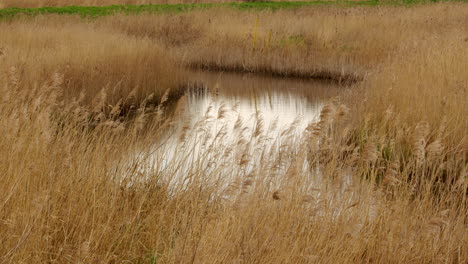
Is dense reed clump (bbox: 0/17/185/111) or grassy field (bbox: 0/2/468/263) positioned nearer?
grassy field (bbox: 0/2/468/263)

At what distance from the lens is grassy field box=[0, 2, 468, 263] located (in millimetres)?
2896

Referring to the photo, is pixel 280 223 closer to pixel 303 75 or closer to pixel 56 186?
pixel 56 186

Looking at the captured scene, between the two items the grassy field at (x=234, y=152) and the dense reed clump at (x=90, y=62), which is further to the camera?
the dense reed clump at (x=90, y=62)

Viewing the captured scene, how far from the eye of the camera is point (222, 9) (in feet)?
60.3

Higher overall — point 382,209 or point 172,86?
point 382,209

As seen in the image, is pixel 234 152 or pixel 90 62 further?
pixel 90 62

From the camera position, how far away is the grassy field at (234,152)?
2896 mm

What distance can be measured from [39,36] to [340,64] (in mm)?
6837

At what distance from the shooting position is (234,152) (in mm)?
5105

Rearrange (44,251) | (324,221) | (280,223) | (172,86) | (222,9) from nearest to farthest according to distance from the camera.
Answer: (44,251)
(280,223)
(324,221)
(172,86)
(222,9)

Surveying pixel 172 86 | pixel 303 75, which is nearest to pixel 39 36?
pixel 172 86

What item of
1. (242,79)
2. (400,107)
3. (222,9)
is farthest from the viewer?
(222,9)

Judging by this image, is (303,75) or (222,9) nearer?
(303,75)

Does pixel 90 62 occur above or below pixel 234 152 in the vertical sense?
above
